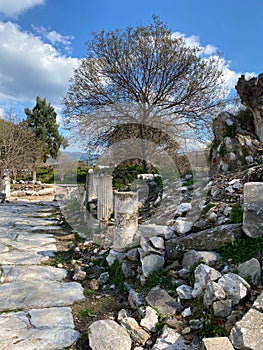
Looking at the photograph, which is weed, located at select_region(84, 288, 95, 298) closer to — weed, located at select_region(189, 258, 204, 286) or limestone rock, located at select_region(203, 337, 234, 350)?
weed, located at select_region(189, 258, 204, 286)

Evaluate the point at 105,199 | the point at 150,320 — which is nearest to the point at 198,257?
the point at 150,320

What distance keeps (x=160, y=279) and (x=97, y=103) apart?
824 cm

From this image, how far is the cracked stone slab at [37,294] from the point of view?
3.08 metres

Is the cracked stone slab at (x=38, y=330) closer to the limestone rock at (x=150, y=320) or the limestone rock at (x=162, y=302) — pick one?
the limestone rock at (x=150, y=320)

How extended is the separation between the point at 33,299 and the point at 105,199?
3369mm

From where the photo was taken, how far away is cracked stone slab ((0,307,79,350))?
234 cm

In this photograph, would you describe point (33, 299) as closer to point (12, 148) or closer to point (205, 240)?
point (205, 240)

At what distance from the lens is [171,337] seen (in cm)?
230

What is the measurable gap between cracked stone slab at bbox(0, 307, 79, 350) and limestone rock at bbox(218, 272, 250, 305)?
1365 mm

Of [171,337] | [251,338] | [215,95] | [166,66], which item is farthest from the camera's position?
[215,95]

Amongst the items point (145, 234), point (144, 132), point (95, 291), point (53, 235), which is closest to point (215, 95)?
point (144, 132)

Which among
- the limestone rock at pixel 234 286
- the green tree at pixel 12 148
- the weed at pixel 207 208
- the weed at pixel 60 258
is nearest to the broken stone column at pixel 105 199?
the weed at pixel 60 258

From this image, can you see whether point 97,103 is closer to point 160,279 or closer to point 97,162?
point 97,162

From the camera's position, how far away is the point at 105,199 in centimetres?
641
